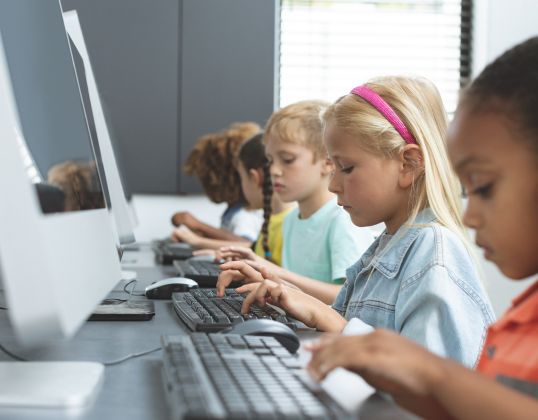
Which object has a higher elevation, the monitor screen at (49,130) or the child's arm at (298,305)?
the monitor screen at (49,130)

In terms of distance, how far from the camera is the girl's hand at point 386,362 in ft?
2.15

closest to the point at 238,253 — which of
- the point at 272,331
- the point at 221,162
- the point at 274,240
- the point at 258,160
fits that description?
the point at 272,331

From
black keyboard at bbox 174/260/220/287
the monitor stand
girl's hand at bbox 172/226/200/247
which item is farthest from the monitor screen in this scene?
girl's hand at bbox 172/226/200/247

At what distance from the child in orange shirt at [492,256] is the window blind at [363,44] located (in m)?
3.03

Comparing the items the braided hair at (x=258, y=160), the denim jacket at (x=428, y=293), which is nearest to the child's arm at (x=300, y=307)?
the denim jacket at (x=428, y=293)

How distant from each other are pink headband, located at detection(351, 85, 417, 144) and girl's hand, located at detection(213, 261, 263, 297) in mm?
355

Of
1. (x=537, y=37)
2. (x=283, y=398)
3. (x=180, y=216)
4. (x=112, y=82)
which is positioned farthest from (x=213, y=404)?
(x=112, y=82)

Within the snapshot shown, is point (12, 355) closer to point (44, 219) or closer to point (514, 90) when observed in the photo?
point (44, 219)

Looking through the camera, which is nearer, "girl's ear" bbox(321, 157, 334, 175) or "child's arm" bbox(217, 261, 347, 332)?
"child's arm" bbox(217, 261, 347, 332)

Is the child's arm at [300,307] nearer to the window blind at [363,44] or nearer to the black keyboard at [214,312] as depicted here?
the black keyboard at [214,312]

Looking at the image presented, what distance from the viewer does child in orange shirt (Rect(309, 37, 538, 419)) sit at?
2.15ft

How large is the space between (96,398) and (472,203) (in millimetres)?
399

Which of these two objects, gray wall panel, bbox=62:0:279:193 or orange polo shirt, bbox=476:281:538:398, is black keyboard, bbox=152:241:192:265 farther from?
orange polo shirt, bbox=476:281:538:398

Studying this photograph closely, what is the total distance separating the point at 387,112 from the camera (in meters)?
1.43
